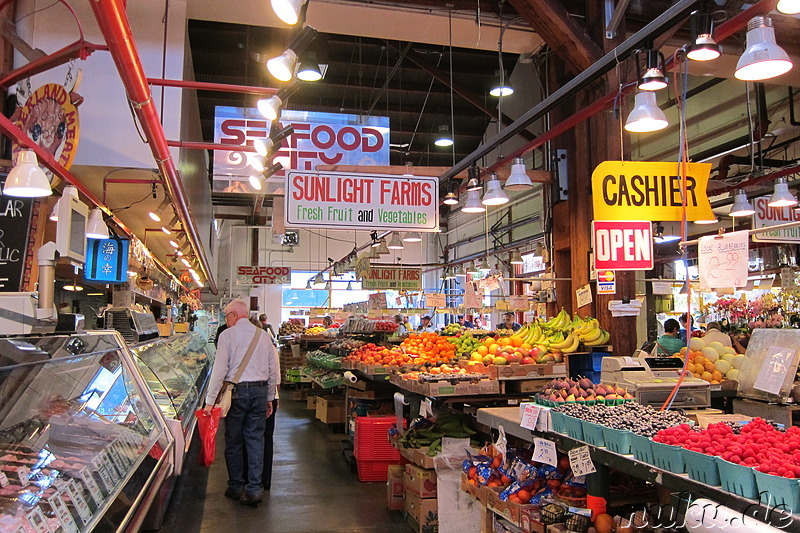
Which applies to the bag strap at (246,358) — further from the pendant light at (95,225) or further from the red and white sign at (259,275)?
the red and white sign at (259,275)

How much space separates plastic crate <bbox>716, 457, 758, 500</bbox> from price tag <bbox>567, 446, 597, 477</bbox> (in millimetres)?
831

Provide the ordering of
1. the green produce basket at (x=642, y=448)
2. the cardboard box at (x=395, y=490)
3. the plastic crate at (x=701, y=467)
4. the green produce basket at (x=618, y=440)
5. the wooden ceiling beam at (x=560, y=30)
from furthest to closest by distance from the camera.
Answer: the wooden ceiling beam at (x=560, y=30) → the cardboard box at (x=395, y=490) → the green produce basket at (x=618, y=440) → the green produce basket at (x=642, y=448) → the plastic crate at (x=701, y=467)

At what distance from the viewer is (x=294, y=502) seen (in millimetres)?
5855

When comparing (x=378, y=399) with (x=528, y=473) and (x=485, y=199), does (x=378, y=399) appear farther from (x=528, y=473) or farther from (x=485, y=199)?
(x=528, y=473)

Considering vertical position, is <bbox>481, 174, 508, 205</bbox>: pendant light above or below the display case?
above

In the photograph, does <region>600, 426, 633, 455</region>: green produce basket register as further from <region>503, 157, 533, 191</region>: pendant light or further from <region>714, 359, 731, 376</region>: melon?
<region>503, 157, 533, 191</region>: pendant light

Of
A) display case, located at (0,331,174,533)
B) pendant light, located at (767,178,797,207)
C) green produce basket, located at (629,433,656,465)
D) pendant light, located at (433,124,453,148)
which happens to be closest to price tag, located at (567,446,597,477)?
green produce basket, located at (629,433,656,465)

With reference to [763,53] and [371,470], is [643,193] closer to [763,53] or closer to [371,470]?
[763,53]

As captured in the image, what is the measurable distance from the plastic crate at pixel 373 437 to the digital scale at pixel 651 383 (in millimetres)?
2504

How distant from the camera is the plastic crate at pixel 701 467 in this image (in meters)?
2.51

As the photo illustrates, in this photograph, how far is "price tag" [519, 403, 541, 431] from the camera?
12.3 feet

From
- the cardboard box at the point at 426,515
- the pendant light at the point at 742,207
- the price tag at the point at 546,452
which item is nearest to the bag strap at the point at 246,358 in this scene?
the cardboard box at the point at 426,515

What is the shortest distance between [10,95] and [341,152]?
373 centimetres

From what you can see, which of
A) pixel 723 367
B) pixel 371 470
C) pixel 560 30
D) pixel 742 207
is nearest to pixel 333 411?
pixel 371 470
